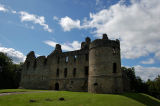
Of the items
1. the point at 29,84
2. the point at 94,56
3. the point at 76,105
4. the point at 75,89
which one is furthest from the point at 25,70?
the point at 76,105

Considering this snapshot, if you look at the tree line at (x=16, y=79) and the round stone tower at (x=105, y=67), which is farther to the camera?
the tree line at (x=16, y=79)

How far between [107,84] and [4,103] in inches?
589

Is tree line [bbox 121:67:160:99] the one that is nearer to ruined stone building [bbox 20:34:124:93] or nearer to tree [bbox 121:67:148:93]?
tree [bbox 121:67:148:93]

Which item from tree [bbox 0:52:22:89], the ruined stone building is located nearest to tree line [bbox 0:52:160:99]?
tree [bbox 0:52:22:89]

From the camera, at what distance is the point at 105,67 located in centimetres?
2333

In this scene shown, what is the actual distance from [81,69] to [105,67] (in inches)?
283

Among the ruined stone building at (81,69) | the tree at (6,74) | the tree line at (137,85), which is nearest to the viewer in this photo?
the ruined stone building at (81,69)

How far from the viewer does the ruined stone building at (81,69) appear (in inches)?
909

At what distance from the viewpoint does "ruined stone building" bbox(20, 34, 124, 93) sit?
2309 cm

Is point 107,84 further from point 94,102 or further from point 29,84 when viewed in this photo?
point 29,84

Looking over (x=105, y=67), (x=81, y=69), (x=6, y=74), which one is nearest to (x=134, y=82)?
(x=81, y=69)

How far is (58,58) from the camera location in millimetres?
34281

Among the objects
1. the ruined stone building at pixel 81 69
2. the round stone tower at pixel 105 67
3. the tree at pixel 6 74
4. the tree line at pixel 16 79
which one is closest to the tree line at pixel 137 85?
the tree line at pixel 16 79

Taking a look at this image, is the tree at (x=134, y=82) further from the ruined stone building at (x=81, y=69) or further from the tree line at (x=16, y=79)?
the ruined stone building at (x=81, y=69)
